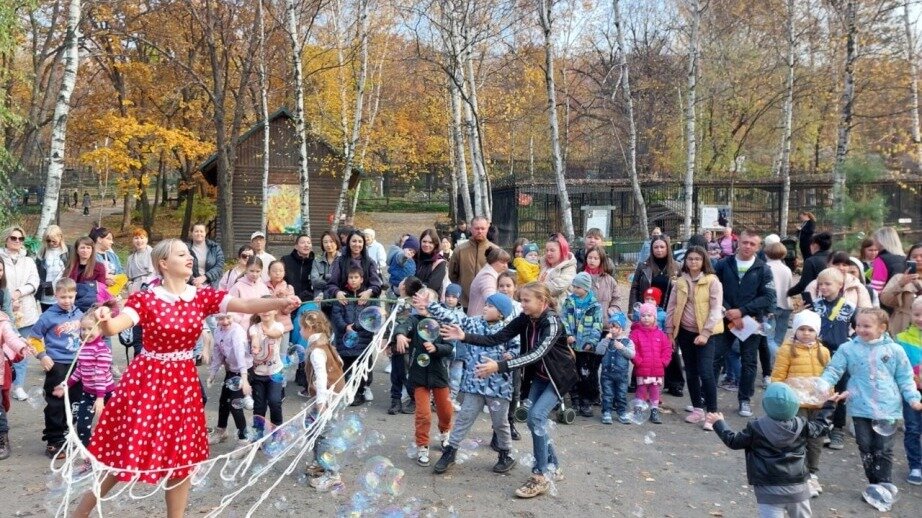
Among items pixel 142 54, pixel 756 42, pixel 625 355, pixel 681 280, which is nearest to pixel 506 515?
pixel 625 355

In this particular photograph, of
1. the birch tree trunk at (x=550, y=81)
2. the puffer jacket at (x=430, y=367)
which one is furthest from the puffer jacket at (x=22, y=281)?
the birch tree trunk at (x=550, y=81)

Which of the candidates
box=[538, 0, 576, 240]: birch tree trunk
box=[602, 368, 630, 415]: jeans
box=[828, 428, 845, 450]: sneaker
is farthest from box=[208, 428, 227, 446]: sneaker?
box=[538, 0, 576, 240]: birch tree trunk

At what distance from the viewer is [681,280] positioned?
322 inches

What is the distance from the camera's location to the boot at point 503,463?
Answer: 21.5 feet

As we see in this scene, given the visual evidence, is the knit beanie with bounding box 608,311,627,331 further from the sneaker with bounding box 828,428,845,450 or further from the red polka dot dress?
the red polka dot dress

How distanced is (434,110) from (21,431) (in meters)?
33.0

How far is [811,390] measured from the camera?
18.4 ft

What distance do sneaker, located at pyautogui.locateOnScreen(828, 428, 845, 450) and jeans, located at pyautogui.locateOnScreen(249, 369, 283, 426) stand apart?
207 inches

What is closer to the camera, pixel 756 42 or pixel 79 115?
pixel 79 115

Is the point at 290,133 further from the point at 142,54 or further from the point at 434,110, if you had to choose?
the point at 434,110

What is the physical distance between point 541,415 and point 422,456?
1.29 meters

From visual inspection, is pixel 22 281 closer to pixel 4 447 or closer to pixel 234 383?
pixel 4 447

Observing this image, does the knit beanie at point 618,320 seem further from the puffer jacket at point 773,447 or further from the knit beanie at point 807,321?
the puffer jacket at point 773,447

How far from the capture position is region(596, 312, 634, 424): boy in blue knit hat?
7.99 meters
